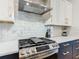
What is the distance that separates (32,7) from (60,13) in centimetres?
112

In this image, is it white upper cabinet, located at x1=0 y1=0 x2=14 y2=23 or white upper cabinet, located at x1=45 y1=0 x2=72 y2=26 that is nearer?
white upper cabinet, located at x1=0 y1=0 x2=14 y2=23

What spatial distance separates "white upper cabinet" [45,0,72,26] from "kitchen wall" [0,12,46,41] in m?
0.35

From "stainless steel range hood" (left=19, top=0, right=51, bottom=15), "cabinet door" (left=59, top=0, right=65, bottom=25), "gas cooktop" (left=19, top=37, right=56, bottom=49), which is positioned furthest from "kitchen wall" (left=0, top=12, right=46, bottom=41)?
"cabinet door" (left=59, top=0, right=65, bottom=25)

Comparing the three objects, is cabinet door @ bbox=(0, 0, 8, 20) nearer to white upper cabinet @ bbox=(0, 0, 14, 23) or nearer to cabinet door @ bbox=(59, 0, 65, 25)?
white upper cabinet @ bbox=(0, 0, 14, 23)

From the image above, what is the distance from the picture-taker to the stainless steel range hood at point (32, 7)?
7.65 feet

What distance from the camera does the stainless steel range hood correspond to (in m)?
2.33

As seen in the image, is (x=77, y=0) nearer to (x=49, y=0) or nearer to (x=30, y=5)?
(x=49, y=0)

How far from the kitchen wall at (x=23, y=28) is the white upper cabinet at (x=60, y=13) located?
0.35 m

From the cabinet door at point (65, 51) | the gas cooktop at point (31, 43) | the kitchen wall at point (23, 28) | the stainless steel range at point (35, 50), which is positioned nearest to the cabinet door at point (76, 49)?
the cabinet door at point (65, 51)

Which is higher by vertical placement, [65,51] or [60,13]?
[60,13]

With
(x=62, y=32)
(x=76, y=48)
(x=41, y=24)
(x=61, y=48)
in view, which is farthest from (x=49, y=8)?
(x=62, y=32)

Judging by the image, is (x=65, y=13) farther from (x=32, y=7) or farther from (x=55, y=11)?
(x=32, y=7)

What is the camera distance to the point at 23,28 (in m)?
2.54

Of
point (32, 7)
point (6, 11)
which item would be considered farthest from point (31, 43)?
point (32, 7)
